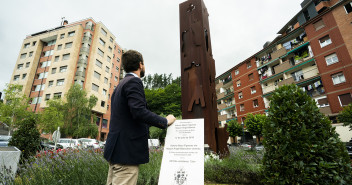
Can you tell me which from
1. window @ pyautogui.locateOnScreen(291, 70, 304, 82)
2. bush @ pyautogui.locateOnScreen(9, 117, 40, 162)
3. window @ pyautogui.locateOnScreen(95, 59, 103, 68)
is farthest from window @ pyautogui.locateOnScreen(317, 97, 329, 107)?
window @ pyautogui.locateOnScreen(95, 59, 103, 68)

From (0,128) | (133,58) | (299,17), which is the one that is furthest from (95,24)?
(133,58)

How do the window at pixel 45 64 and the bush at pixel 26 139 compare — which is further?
the window at pixel 45 64

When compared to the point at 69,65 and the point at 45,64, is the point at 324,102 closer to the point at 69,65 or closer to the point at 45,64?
the point at 69,65

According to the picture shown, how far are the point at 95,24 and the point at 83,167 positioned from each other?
121 feet

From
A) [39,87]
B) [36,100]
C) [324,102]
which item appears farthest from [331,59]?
[39,87]

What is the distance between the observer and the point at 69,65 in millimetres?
28750

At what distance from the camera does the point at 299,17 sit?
24875mm

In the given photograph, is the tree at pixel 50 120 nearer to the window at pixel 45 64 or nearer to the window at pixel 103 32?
the window at pixel 45 64

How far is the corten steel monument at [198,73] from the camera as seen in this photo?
16.5 feet

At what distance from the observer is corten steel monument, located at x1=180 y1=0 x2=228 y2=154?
16.5 feet

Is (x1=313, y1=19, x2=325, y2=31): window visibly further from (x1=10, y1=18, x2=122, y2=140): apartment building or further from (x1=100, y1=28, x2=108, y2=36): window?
(x1=100, y1=28, x2=108, y2=36): window

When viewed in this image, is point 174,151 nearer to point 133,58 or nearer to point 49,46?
point 133,58

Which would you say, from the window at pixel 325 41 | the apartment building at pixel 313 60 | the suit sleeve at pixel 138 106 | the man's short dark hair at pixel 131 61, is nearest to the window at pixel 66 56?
the apartment building at pixel 313 60

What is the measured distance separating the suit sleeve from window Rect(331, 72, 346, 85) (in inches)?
984
